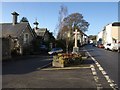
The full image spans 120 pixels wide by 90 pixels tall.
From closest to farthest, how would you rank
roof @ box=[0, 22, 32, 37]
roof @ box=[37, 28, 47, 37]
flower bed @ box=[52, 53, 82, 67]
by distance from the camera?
flower bed @ box=[52, 53, 82, 67], roof @ box=[0, 22, 32, 37], roof @ box=[37, 28, 47, 37]

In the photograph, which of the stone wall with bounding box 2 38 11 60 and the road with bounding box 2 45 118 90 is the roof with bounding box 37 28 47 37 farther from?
the road with bounding box 2 45 118 90

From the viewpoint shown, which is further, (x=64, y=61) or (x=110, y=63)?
(x=110, y=63)

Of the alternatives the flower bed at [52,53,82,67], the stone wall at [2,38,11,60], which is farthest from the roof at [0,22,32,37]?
the flower bed at [52,53,82,67]

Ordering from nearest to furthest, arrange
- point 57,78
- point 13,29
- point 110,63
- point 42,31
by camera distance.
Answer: point 57,78, point 110,63, point 13,29, point 42,31

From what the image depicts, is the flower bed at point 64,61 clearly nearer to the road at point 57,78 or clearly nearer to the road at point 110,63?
the road at point 57,78

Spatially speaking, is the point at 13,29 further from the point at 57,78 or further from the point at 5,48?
the point at 57,78

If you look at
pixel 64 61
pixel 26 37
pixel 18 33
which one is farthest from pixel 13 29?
pixel 64 61

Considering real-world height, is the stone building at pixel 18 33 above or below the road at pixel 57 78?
above

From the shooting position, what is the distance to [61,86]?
11750 mm

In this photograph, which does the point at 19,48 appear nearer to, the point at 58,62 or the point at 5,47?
the point at 5,47

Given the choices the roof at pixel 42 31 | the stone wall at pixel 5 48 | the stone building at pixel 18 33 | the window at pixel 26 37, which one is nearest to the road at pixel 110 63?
the stone wall at pixel 5 48

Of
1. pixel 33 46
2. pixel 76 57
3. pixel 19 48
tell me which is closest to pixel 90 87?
pixel 76 57

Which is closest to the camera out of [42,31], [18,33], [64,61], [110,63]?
[64,61]

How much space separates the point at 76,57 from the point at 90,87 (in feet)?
38.7
